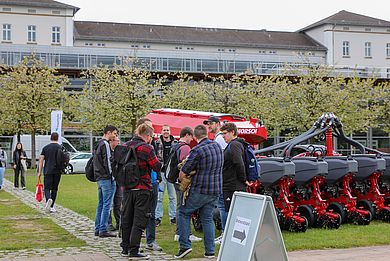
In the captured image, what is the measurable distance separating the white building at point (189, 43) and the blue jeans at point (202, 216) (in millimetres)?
43545

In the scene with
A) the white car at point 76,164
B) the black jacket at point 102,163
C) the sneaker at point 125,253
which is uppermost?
the black jacket at point 102,163

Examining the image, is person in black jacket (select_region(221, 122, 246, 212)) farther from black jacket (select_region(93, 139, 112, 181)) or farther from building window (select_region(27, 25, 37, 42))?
building window (select_region(27, 25, 37, 42))

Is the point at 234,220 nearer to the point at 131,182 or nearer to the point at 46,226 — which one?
the point at 131,182

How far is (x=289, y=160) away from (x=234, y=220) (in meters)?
4.79

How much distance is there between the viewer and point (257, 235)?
6.43 meters

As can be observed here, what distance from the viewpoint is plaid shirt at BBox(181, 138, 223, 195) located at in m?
9.13

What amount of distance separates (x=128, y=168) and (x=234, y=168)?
1678 millimetres

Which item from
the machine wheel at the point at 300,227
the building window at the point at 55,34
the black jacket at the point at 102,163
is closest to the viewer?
the black jacket at the point at 102,163

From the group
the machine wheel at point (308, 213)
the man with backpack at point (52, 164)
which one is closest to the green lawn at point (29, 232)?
the man with backpack at point (52, 164)

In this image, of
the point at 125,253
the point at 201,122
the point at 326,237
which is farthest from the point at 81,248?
the point at 201,122

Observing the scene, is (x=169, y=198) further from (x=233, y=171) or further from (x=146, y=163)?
(x=146, y=163)

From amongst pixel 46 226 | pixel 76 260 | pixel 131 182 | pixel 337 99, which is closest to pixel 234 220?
pixel 131 182

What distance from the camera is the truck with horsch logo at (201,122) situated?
59.5 feet

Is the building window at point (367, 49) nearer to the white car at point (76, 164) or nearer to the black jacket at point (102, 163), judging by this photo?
the white car at point (76, 164)
